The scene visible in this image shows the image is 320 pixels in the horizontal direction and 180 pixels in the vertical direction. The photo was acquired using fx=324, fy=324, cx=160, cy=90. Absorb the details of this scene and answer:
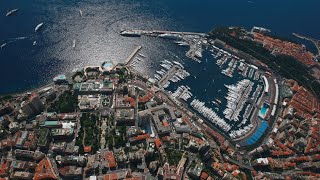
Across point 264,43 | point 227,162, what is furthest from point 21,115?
point 264,43

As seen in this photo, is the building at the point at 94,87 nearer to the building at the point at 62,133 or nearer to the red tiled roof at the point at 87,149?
the building at the point at 62,133

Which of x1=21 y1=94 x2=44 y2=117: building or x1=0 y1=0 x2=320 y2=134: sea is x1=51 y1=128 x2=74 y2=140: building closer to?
x1=21 y1=94 x2=44 y2=117: building

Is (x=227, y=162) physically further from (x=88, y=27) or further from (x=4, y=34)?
(x=4, y=34)

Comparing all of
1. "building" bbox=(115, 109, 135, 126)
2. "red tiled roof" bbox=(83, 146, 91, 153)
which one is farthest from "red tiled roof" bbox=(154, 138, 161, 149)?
"red tiled roof" bbox=(83, 146, 91, 153)

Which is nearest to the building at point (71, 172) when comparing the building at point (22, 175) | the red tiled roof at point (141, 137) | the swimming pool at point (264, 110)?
the building at point (22, 175)

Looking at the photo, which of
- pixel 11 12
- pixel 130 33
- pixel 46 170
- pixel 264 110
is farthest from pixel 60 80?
pixel 264 110

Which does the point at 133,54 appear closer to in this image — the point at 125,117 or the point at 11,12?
the point at 125,117
